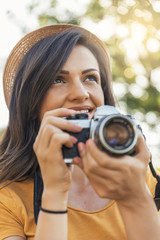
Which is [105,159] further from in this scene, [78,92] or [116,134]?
[78,92]

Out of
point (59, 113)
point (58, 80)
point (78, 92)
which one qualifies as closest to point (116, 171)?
point (59, 113)

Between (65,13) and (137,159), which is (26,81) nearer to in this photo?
(137,159)

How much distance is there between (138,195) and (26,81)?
1.23m

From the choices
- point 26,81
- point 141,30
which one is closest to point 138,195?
point 26,81

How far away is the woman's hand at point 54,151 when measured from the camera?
1527mm

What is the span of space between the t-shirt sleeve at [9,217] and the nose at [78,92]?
2.43ft

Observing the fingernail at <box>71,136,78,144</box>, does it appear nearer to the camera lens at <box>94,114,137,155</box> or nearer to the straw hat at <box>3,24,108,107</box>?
the camera lens at <box>94,114,137,155</box>

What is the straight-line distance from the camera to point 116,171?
140 centimetres

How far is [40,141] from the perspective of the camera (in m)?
1.58

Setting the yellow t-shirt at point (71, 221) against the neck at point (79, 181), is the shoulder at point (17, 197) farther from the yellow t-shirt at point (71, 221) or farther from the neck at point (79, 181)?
the neck at point (79, 181)

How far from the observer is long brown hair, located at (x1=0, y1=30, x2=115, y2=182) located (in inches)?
85.5

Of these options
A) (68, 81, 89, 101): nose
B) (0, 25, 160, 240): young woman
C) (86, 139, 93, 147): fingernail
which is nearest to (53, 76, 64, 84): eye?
(0, 25, 160, 240): young woman

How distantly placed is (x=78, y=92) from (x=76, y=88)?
0.13 ft

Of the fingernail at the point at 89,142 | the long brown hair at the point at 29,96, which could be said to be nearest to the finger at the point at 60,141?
the fingernail at the point at 89,142
